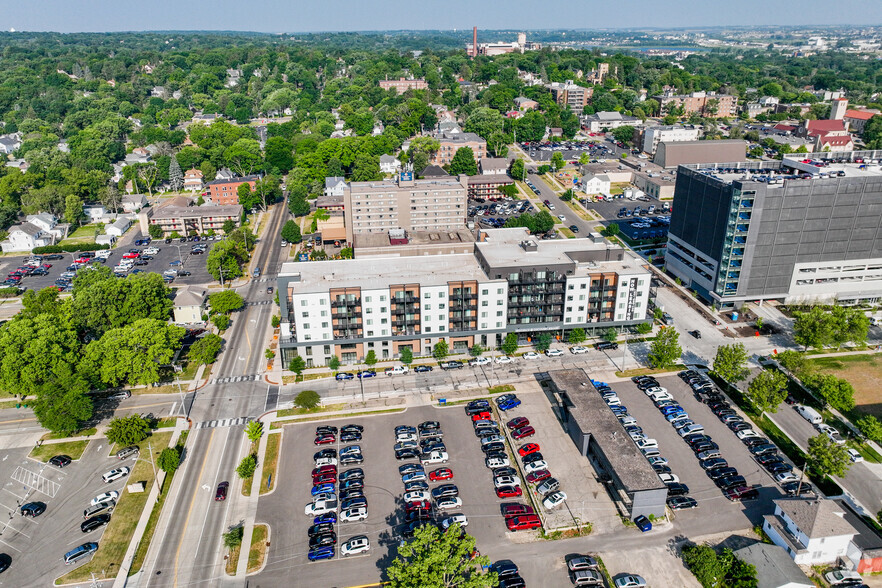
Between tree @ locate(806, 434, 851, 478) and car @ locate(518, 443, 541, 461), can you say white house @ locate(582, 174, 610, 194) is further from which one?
car @ locate(518, 443, 541, 461)

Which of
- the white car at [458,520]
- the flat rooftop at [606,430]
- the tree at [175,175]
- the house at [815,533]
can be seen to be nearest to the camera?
the house at [815,533]

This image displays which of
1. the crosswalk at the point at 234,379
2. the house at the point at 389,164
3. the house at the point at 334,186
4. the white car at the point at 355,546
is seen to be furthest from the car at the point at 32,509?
the house at the point at 389,164

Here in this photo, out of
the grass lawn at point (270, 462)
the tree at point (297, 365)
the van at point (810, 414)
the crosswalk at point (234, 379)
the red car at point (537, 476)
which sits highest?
the tree at point (297, 365)

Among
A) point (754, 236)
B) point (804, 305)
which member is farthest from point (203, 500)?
point (804, 305)

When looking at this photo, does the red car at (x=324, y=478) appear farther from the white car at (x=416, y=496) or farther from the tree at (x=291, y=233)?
the tree at (x=291, y=233)

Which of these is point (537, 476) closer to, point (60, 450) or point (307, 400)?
point (307, 400)

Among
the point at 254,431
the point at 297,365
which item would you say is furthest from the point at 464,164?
the point at 254,431
